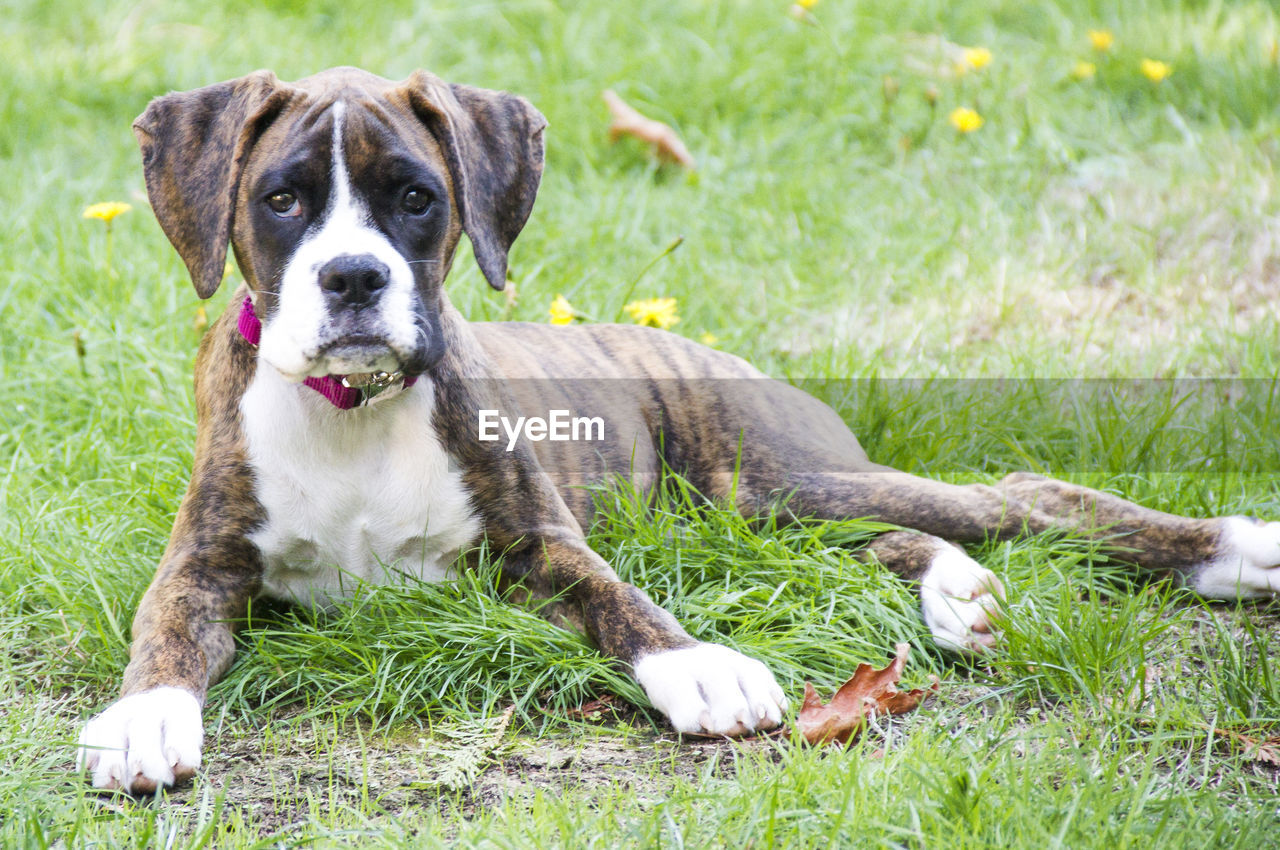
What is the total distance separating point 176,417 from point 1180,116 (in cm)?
500

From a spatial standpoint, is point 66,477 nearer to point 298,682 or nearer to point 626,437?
point 298,682

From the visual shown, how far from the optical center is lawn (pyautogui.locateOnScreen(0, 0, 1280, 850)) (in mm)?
2553

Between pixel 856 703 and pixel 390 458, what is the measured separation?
1.25 meters

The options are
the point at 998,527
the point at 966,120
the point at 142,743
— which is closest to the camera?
the point at 142,743

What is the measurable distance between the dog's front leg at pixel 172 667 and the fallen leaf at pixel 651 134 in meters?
3.47

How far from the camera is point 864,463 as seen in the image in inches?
152

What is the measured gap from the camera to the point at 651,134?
6.12m

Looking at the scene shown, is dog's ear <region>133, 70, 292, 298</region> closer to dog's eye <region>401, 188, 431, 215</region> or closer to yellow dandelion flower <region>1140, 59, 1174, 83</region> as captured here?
dog's eye <region>401, 188, 431, 215</region>

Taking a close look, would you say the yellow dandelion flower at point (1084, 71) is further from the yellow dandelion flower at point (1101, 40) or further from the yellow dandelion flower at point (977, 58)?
the yellow dandelion flower at point (977, 58)

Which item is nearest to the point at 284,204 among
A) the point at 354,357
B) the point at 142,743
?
the point at 354,357

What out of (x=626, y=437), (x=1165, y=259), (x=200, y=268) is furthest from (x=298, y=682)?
(x=1165, y=259)

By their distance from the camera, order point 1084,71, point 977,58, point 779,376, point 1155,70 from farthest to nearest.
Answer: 1. point 1084,71
2. point 1155,70
3. point 977,58
4. point 779,376

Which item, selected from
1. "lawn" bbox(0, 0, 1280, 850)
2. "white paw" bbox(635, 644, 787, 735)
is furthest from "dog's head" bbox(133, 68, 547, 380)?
"white paw" bbox(635, 644, 787, 735)

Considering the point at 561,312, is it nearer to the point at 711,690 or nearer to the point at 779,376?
the point at 779,376
